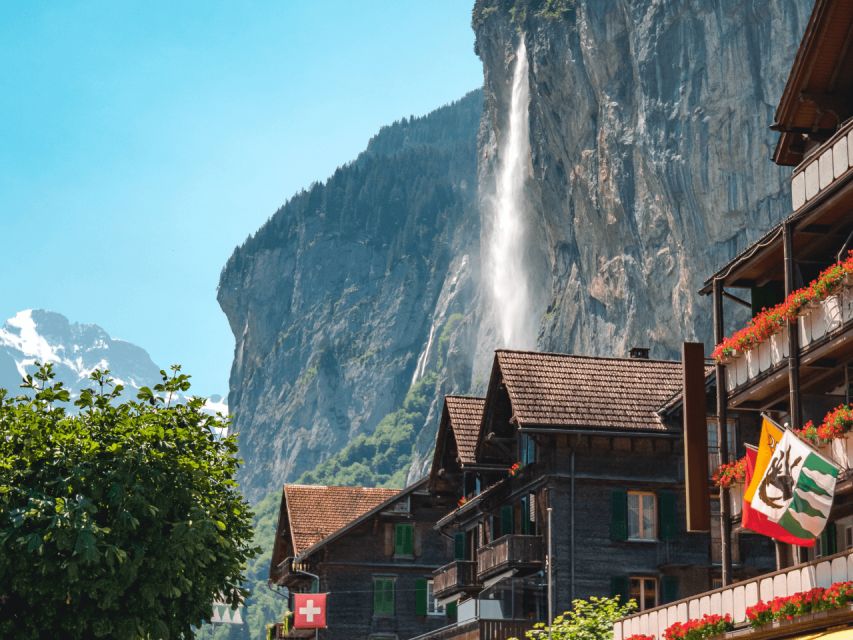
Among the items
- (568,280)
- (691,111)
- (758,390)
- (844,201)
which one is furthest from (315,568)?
(568,280)

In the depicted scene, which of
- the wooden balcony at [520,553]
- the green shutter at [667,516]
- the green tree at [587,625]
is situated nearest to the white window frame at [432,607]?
the wooden balcony at [520,553]

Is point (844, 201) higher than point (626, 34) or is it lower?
lower

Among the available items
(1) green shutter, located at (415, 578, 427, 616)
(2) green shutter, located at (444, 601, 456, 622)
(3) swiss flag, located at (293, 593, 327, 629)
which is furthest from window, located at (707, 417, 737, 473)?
(1) green shutter, located at (415, 578, 427, 616)

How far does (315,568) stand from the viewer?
2477 inches

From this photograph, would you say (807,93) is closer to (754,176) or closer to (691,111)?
(754,176)

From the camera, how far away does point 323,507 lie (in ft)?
226

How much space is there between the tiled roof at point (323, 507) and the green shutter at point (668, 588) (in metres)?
23.1

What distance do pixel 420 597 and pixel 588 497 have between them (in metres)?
19.0

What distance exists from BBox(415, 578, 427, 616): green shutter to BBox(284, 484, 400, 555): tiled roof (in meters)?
4.84

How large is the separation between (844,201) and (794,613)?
8.33 m

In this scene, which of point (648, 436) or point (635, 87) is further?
point (635, 87)

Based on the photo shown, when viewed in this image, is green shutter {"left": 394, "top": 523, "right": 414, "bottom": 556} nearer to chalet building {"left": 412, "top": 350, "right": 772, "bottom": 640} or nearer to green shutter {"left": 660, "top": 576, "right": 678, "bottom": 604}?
chalet building {"left": 412, "top": 350, "right": 772, "bottom": 640}

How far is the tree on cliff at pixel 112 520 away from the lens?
1126 inches

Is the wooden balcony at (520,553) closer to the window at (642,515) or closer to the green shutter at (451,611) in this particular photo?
the window at (642,515)
